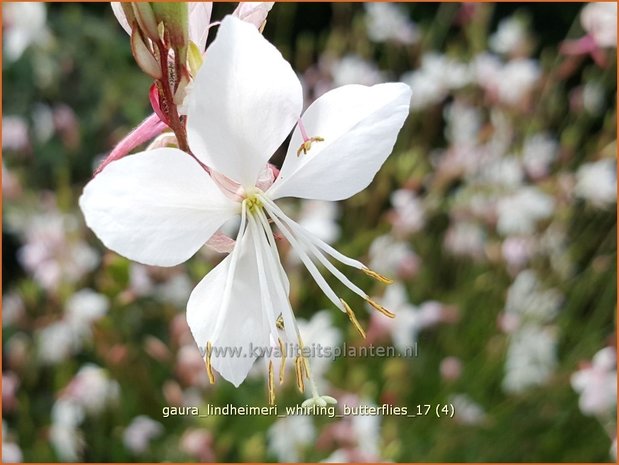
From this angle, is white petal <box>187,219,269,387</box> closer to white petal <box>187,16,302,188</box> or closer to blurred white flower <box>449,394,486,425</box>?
white petal <box>187,16,302,188</box>

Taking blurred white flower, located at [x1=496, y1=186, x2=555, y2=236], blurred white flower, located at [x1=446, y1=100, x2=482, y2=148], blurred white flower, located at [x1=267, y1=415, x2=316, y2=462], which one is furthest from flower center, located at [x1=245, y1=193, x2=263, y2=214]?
blurred white flower, located at [x1=446, y1=100, x2=482, y2=148]

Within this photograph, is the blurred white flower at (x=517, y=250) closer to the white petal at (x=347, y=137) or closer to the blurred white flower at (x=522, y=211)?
the blurred white flower at (x=522, y=211)

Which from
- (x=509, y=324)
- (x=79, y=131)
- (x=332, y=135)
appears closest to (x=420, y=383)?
(x=509, y=324)

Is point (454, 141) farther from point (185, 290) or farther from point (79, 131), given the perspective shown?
point (79, 131)

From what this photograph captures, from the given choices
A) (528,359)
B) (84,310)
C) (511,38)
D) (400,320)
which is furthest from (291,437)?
(511,38)

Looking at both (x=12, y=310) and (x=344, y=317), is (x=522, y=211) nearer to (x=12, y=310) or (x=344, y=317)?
(x=344, y=317)

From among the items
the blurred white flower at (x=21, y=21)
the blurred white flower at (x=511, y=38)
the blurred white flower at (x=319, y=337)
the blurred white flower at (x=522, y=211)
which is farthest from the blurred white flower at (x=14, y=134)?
the blurred white flower at (x=511, y=38)
